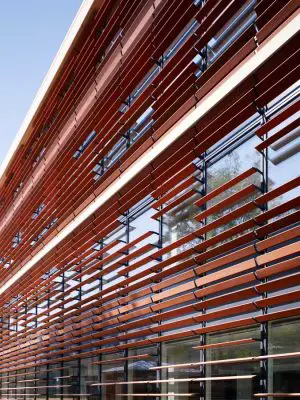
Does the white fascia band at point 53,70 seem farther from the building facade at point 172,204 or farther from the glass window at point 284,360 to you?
the glass window at point 284,360

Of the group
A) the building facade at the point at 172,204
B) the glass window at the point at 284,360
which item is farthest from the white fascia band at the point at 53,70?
the glass window at the point at 284,360

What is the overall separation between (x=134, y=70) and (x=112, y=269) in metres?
3.10

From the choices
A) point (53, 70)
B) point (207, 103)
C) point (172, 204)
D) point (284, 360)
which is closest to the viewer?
point (284, 360)

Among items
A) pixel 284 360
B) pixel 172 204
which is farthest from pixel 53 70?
pixel 284 360

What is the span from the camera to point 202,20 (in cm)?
771

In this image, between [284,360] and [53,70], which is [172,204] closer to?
[284,360]

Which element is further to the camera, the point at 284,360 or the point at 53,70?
the point at 53,70

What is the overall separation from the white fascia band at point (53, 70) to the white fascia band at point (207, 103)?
3.21m

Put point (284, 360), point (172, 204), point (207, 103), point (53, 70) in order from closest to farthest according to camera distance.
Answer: point (284, 360), point (207, 103), point (172, 204), point (53, 70)

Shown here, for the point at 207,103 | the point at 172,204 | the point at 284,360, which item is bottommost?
the point at 284,360

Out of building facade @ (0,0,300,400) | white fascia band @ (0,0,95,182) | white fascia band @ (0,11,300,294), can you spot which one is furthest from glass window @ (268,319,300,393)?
white fascia band @ (0,0,95,182)

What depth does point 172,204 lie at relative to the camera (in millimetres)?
8141

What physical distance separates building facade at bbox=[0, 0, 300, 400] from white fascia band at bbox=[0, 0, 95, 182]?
0.06 m

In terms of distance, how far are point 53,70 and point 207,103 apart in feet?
21.2
